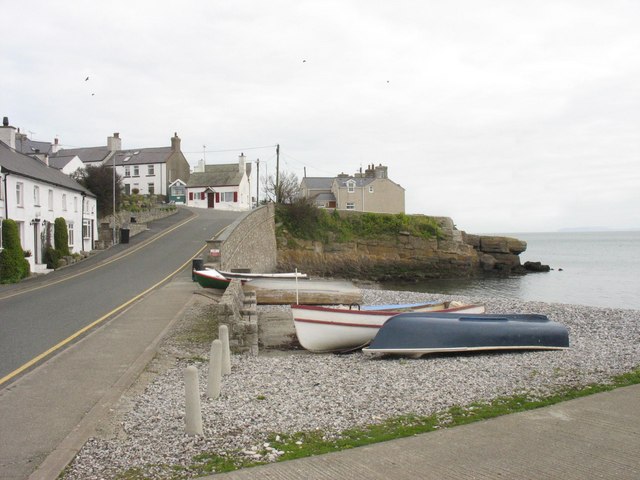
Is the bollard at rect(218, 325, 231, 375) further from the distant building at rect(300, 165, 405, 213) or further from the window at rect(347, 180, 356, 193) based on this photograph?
the window at rect(347, 180, 356, 193)

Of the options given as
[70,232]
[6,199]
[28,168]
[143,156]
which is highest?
[143,156]

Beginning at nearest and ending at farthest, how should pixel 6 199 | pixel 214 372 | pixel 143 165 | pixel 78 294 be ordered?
pixel 214 372 → pixel 78 294 → pixel 6 199 → pixel 143 165

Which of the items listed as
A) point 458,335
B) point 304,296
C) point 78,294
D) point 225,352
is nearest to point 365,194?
point 304,296

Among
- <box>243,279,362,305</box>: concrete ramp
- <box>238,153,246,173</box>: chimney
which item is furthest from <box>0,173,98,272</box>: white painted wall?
<box>238,153,246,173</box>: chimney

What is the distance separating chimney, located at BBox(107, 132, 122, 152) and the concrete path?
3179 inches

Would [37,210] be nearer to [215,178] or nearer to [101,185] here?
[101,185]

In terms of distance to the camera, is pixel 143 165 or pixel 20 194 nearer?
pixel 20 194

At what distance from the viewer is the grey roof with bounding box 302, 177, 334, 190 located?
80.6m

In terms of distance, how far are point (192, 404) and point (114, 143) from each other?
8015cm

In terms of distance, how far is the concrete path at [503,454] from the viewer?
5.32 m

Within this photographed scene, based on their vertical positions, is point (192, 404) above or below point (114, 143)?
below

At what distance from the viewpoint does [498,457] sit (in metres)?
5.69

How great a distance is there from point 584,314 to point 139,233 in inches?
1416

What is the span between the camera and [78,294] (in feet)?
66.1
